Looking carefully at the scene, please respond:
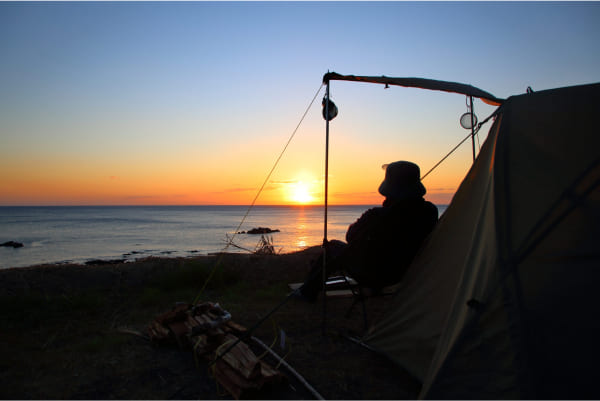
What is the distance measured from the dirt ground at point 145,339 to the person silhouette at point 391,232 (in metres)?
0.72

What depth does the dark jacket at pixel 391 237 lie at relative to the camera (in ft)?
11.8

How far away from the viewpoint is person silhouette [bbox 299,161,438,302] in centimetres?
361

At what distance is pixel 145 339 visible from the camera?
12.8 feet

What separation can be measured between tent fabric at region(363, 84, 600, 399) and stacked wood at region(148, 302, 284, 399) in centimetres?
128

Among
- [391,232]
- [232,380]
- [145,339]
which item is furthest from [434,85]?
[145,339]

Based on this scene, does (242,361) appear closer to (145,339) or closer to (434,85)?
(145,339)

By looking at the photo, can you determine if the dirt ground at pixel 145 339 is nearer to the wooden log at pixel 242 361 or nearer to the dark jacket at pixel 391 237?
the wooden log at pixel 242 361

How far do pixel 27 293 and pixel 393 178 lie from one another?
19.8ft

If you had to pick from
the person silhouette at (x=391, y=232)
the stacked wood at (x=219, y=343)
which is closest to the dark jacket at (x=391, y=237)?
the person silhouette at (x=391, y=232)

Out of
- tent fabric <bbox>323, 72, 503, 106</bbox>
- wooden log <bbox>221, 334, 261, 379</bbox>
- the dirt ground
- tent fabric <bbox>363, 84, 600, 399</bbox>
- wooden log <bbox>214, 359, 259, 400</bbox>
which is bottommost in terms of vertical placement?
the dirt ground

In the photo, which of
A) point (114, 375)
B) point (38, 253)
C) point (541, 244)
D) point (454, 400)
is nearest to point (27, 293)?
point (114, 375)

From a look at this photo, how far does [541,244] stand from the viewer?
2.24 metres

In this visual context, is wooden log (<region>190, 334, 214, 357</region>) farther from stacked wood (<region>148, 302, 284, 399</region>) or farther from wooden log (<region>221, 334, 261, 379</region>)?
wooden log (<region>221, 334, 261, 379</region>)

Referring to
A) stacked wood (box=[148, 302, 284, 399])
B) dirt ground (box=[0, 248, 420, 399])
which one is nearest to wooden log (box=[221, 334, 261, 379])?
stacked wood (box=[148, 302, 284, 399])
